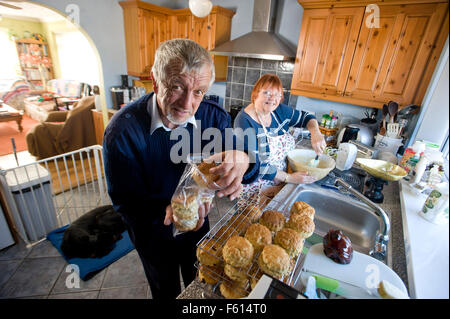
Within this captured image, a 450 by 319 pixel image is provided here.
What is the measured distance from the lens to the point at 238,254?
59 cm

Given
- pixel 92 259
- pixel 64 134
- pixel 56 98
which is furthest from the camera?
pixel 56 98

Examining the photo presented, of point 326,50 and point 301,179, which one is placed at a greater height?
point 326,50

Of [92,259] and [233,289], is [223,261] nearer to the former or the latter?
[233,289]

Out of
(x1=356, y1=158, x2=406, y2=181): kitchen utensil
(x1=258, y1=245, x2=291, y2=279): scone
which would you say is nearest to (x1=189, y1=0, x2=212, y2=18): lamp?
(x1=356, y1=158, x2=406, y2=181): kitchen utensil

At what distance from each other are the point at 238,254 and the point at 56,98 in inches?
278

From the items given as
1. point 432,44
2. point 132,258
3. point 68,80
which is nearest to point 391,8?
point 432,44

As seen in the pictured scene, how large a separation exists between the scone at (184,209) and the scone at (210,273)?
139mm

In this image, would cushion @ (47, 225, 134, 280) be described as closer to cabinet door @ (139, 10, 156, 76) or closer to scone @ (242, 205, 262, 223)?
scone @ (242, 205, 262, 223)

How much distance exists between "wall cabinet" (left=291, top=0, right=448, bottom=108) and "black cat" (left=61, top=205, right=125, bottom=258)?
92.6 inches

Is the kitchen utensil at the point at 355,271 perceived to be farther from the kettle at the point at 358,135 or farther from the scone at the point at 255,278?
the kettle at the point at 358,135

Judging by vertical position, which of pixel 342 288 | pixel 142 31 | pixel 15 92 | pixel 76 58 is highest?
pixel 142 31

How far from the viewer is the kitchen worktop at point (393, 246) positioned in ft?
2.07

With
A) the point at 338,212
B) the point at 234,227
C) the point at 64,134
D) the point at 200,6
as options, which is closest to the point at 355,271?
the point at 234,227
